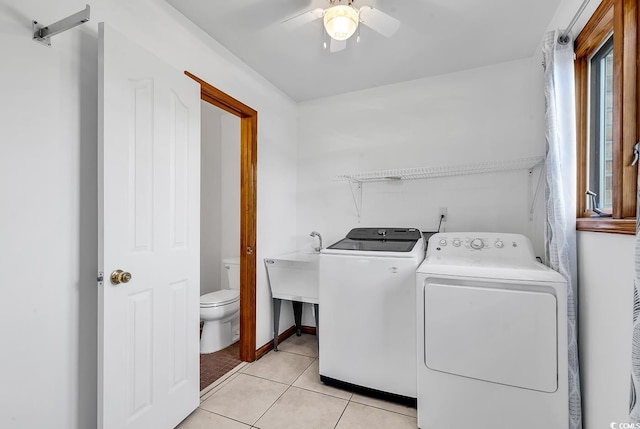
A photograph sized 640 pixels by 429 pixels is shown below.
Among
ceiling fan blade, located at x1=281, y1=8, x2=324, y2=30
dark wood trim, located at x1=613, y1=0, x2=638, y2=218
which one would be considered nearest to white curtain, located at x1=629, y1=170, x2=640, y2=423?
dark wood trim, located at x1=613, y1=0, x2=638, y2=218

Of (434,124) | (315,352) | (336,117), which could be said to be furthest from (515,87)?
(315,352)

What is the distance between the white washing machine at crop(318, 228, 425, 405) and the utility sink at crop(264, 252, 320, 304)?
405 mm

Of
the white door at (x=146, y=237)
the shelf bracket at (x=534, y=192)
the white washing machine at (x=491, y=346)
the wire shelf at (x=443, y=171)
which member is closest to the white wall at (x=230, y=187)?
the wire shelf at (x=443, y=171)

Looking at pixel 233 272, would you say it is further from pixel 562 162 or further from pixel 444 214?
pixel 562 162

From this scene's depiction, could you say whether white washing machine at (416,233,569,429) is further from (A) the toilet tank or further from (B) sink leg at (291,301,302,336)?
(A) the toilet tank

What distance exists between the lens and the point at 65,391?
1229mm

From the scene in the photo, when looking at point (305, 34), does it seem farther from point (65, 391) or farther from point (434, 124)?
point (65, 391)

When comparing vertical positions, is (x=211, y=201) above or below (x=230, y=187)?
below

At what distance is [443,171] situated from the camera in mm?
2449

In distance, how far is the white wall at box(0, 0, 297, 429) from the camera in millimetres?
1077

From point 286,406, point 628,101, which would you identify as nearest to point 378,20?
point 628,101

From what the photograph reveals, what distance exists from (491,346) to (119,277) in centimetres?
184

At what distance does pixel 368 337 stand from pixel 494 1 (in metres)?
2.18

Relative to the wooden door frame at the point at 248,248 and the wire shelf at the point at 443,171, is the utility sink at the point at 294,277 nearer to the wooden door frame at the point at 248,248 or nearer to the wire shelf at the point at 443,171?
the wooden door frame at the point at 248,248
